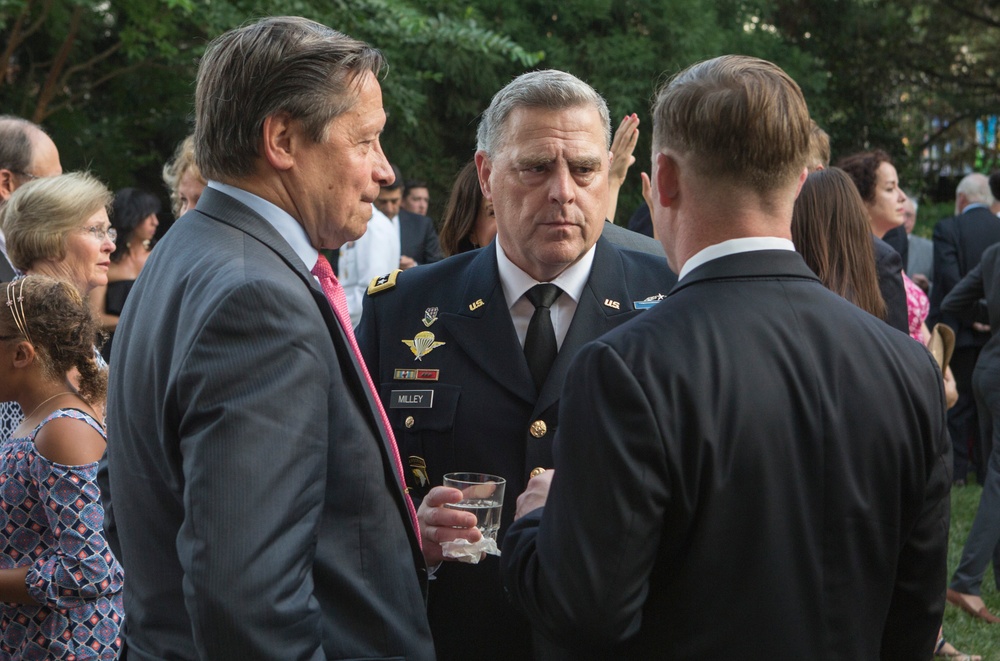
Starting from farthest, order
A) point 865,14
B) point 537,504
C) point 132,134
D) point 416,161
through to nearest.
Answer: point 865,14 < point 416,161 < point 132,134 < point 537,504

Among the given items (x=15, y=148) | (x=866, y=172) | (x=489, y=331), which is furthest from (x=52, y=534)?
(x=866, y=172)

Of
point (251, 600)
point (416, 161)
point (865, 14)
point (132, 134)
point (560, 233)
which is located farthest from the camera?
point (865, 14)

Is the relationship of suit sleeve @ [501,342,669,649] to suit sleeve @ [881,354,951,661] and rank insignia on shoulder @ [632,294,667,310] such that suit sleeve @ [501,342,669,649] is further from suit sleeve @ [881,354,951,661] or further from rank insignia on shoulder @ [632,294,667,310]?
rank insignia on shoulder @ [632,294,667,310]

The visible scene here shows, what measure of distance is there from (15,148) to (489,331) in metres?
2.67

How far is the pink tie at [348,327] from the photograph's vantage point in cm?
186

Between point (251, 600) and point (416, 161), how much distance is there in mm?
11153

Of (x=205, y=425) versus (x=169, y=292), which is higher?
(x=169, y=292)

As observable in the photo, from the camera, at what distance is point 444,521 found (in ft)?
6.79

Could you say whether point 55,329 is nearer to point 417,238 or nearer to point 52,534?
point 52,534

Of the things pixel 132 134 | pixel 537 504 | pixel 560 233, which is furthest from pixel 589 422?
pixel 132 134

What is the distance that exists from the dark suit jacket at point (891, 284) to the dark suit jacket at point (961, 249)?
15.0 feet

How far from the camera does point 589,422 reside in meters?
1.60

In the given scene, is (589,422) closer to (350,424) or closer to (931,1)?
(350,424)

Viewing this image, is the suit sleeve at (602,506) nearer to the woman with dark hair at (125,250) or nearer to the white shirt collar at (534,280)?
the white shirt collar at (534,280)
